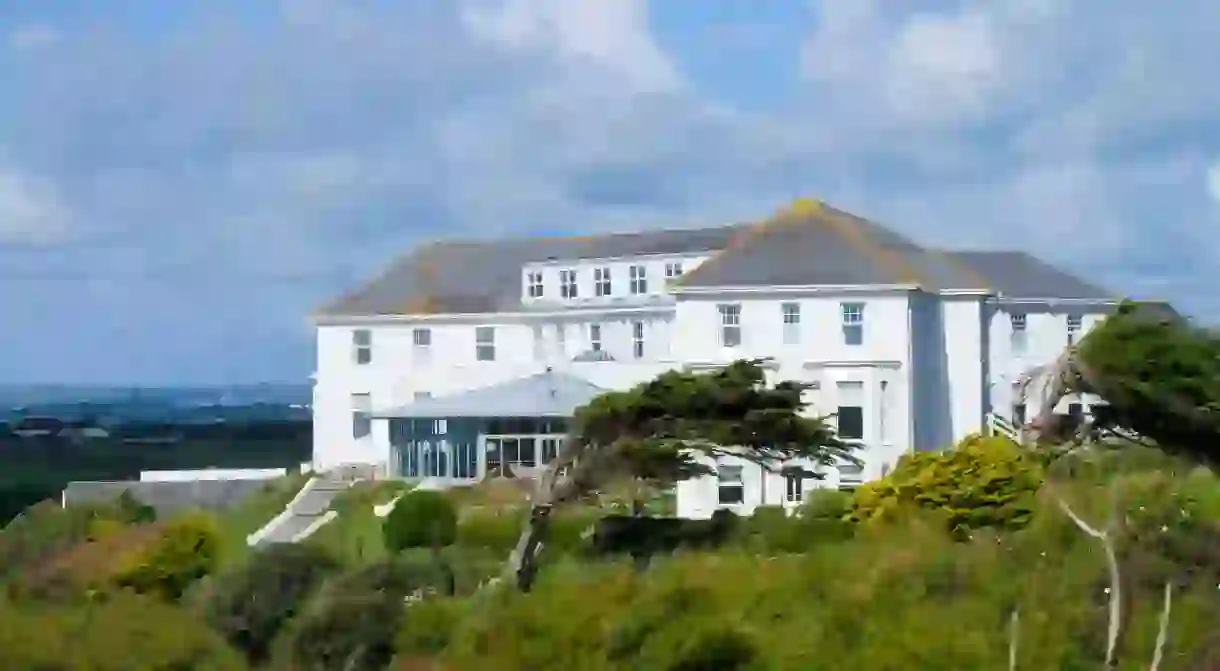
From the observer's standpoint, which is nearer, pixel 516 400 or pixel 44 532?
pixel 44 532

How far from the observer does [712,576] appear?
77.2 ft

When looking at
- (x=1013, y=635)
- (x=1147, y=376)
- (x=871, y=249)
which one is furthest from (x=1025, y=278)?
(x=1013, y=635)

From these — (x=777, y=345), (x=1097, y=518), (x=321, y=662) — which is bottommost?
(x=321, y=662)

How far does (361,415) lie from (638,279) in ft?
27.6

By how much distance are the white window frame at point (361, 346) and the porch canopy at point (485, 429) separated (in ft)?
11.9

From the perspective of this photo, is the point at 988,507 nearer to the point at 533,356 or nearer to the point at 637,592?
the point at 637,592

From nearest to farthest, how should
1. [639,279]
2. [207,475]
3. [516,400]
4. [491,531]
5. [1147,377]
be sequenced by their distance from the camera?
[1147,377] < [491,531] < [516,400] < [207,475] < [639,279]

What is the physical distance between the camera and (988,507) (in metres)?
30.5

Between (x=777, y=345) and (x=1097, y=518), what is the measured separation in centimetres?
1761

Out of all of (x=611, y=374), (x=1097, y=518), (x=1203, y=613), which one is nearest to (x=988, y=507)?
(x=1097, y=518)

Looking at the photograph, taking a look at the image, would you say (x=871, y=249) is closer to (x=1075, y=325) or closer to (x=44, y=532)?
(x=1075, y=325)

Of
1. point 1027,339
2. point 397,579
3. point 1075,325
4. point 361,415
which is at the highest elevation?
point 1075,325

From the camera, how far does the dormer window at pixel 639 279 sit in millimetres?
49125

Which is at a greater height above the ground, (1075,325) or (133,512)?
(1075,325)
